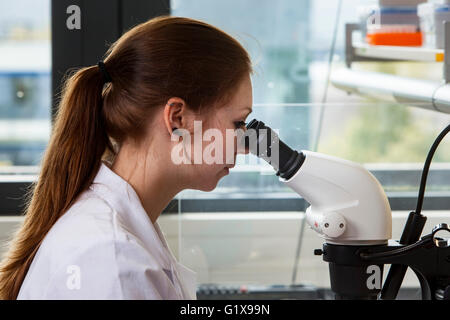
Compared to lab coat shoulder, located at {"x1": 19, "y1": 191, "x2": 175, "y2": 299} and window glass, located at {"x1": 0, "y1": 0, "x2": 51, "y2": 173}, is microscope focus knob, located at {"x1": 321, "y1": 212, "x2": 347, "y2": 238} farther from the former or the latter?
window glass, located at {"x1": 0, "y1": 0, "x2": 51, "y2": 173}

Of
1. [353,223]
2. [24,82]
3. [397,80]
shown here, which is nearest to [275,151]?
[353,223]

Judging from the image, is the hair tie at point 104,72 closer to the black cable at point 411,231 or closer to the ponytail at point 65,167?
the ponytail at point 65,167

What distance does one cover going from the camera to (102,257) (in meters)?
0.80

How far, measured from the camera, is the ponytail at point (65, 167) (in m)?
0.95

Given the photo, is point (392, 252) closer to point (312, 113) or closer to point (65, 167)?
point (65, 167)

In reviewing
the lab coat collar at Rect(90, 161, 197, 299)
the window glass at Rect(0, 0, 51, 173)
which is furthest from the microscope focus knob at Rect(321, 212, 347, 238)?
the window glass at Rect(0, 0, 51, 173)

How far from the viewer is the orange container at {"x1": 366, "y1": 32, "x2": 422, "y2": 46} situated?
1578mm

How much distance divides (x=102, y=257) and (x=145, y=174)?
0.21 m

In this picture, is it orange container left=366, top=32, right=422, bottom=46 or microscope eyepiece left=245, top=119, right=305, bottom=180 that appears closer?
microscope eyepiece left=245, top=119, right=305, bottom=180

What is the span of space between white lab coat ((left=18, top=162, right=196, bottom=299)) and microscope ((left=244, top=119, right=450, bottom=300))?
21 centimetres

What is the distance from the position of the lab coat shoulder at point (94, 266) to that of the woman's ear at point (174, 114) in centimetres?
17

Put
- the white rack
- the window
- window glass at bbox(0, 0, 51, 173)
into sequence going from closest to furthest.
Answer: the white rack → the window → window glass at bbox(0, 0, 51, 173)
